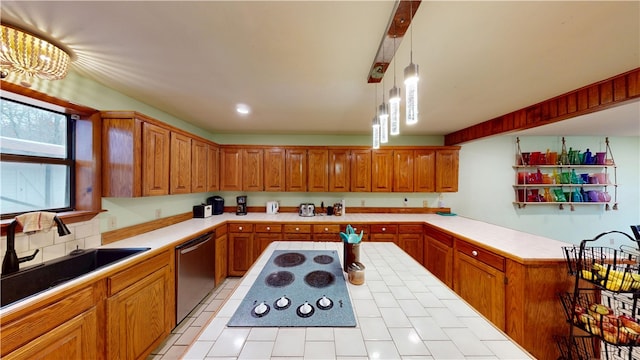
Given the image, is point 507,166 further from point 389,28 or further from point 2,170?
point 2,170

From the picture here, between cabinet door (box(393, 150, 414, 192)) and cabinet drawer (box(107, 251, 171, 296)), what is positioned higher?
cabinet door (box(393, 150, 414, 192))

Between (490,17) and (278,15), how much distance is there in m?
1.14

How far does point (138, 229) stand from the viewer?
7.62ft

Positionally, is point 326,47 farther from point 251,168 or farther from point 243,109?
point 251,168

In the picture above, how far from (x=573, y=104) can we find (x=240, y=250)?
166 inches

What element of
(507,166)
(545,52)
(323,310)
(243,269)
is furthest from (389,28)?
(507,166)

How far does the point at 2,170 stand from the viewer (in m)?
1.44

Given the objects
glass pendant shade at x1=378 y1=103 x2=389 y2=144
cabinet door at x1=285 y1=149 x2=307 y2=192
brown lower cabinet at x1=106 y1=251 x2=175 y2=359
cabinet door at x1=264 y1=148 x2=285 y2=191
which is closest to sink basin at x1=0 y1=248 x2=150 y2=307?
brown lower cabinet at x1=106 y1=251 x2=175 y2=359

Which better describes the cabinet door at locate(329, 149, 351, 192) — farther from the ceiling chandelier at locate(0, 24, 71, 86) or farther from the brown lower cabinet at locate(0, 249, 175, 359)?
the ceiling chandelier at locate(0, 24, 71, 86)

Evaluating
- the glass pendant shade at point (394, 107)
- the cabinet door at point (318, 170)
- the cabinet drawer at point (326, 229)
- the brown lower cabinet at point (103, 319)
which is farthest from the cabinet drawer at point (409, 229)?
the brown lower cabinet at point (103, 319)

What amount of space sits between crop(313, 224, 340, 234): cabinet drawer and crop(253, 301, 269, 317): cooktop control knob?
2.22 meters

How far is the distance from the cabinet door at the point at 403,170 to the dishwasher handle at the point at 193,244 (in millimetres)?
2952

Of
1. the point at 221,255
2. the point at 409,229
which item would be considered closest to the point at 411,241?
the point at 409,229

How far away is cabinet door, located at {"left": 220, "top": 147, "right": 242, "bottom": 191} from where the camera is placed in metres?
3.59
